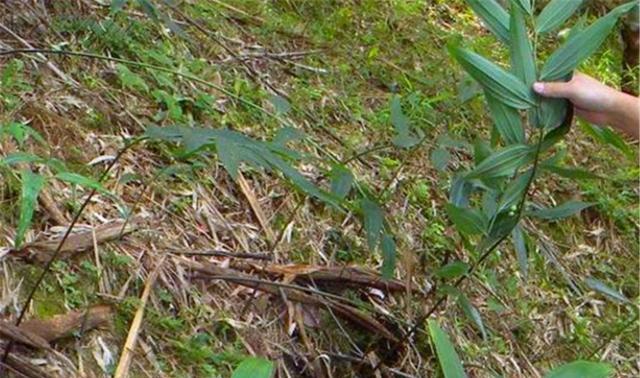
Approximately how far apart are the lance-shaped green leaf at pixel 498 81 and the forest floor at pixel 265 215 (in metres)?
0.25

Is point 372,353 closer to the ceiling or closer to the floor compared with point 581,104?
closer to the floor

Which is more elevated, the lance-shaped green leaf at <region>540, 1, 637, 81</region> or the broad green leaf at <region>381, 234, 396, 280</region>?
the lance-shaped green leaf at <region>540, 1, 637, 81</region>

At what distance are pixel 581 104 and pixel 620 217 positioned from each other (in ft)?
5.13

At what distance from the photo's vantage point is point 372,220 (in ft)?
4.98

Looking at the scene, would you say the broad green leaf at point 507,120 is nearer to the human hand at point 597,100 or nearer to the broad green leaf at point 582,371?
the human hand at point 597,100

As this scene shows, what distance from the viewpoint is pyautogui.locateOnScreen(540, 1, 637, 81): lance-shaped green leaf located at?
1200 millimetres

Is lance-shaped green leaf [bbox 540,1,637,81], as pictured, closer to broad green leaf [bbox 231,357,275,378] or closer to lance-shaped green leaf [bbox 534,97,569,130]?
lance-shaped green leaf [bbox 534,97,569,130]

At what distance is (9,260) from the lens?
1.48 m

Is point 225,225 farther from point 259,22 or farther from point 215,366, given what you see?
point 259,22

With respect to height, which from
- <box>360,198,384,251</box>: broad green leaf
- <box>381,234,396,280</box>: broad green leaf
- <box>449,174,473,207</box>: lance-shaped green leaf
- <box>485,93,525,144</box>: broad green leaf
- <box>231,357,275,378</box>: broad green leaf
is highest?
<box>485,93,525,144</box>: broad green leaf

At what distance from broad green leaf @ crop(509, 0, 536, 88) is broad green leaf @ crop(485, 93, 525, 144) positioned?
49 millimetres

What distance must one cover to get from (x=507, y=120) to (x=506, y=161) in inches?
2.2

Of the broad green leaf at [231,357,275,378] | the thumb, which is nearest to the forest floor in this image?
the thumb

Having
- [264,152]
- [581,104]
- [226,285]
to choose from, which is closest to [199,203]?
[226,285]
